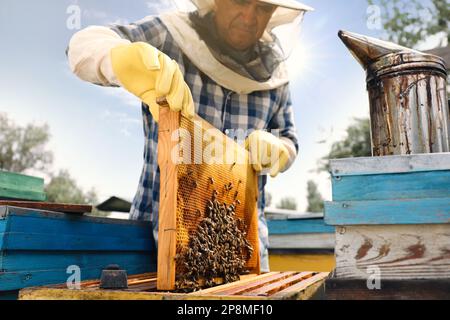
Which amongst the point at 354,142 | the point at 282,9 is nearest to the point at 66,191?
the point at 354,142

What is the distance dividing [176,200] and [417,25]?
12.9 m

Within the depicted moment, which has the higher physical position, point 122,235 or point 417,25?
point 417,25

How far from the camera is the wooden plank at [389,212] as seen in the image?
1.13 meters

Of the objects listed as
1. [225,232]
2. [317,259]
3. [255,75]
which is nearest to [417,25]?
[317,259]

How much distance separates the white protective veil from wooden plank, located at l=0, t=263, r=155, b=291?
1173mm

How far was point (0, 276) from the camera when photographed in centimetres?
131

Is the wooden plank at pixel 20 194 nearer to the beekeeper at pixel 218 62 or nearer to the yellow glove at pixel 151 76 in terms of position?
the beekeeper at pixel 218 62

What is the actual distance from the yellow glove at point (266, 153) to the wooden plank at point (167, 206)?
0.83 meters

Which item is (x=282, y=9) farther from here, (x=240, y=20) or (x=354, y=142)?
(x=354, y=142)

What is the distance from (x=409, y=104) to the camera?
1.41 m

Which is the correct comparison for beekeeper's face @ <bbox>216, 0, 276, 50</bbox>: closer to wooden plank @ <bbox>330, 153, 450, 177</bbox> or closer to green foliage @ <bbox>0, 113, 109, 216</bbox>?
wooden plank @ <bbox>330, 153, 450, 177</bbox>

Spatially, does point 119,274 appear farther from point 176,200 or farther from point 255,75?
point 255,75

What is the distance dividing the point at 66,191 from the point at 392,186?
2351 cm

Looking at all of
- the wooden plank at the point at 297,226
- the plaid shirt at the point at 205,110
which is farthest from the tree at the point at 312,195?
the plaid shirt at the point at 205,110
